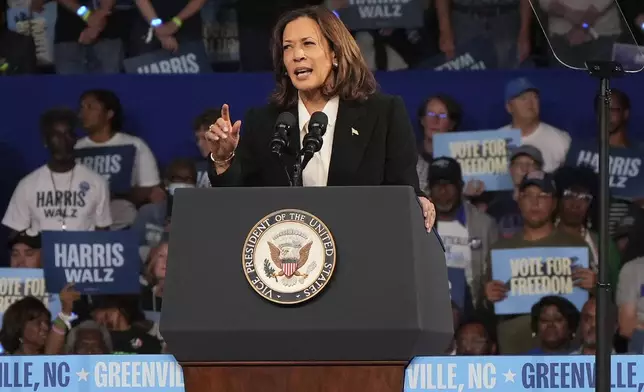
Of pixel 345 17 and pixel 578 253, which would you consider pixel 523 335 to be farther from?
pixel 345 17

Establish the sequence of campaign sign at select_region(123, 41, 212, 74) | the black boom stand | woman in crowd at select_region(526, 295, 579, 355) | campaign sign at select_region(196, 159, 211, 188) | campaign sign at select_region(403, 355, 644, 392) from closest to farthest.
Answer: the black boom stand
campaign sign at select_region(403, 355, 644, 392)
woman in crowd at select_region(526, 295, 579, 355)
campaign sign at select_region(196, 159, 211, 188)
campaign sign at select_region(123, 41, 212, 74)

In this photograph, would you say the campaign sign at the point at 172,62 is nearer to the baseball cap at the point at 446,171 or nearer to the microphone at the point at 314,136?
the baseball cap at the point at 446,171

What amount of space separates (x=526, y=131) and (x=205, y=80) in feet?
4.97

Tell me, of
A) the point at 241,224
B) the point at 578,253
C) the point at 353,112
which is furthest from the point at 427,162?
the point at 241,224

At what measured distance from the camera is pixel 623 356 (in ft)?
9.44

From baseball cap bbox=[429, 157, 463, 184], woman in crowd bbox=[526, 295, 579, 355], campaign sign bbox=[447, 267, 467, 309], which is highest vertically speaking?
baseball cap bbox=[429, 157, 463, 184]

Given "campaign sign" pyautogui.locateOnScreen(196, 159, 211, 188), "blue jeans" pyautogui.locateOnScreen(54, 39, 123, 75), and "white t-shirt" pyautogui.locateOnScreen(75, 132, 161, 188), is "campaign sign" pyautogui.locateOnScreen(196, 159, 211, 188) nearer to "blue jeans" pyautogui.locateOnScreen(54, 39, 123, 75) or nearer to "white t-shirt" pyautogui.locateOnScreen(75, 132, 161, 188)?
"white t-shirt" pyautogui.locateOnScreen(75, 132, 161, 188)

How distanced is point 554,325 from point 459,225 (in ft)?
2.04

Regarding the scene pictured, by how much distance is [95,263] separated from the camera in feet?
18.6

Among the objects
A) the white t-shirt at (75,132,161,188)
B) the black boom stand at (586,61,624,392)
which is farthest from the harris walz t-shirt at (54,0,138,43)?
the black boom stand at (586,61,624,392)

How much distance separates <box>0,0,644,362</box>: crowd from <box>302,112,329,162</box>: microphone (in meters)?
3.25

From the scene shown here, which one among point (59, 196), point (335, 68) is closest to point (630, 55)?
point (335, 68)

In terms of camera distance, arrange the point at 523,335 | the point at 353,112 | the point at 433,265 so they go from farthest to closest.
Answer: the point at 523,335, the point at 353,112, the point at 433,265

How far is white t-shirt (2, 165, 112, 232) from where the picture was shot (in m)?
5.76
